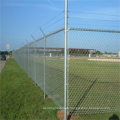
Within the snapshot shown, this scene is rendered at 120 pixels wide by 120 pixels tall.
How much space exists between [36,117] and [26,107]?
2.69ft

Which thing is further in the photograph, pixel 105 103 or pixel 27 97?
pixel 27 97

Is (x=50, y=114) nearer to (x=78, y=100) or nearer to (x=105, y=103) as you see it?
(x=78, y=100)

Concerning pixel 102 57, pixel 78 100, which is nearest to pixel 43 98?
pixel 78 100

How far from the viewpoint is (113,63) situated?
4793 mm

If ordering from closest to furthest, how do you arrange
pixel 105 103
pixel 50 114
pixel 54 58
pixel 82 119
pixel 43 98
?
pixel 82 119
pixel 50 114
pixel 54 58
pixel 105 103
pixel 43 98

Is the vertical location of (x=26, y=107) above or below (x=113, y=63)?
below

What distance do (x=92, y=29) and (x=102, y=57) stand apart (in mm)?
921

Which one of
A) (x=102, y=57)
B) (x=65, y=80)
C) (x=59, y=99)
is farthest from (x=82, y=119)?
(x=102, y=57)

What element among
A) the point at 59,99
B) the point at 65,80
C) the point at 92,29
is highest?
the point at 92,29

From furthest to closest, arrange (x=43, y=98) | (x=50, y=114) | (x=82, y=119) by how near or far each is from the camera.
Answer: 1. (x=43, y=98)
2. (x=50, y=114)
3. (x=82, y=119)

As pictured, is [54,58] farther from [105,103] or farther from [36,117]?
[105,103]

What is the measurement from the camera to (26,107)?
16.0ft

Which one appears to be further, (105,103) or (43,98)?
(43,98)

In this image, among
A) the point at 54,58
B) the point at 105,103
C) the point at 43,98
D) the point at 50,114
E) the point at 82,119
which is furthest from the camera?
the point at 43,98
